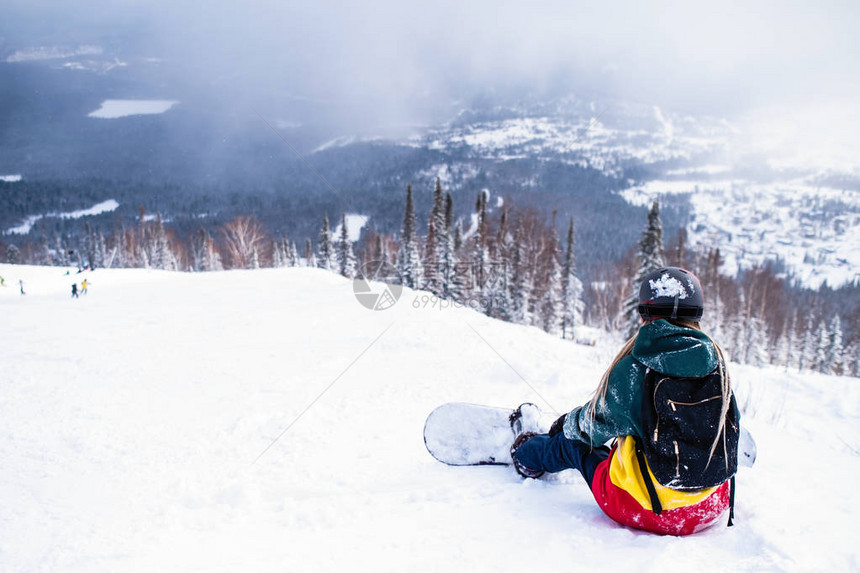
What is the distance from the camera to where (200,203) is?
174 meters

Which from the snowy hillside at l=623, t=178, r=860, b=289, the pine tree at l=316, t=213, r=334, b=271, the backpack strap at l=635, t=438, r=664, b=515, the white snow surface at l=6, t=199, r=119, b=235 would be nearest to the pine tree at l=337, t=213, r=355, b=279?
the pine tree at l=316, t=213, r=334, b=271

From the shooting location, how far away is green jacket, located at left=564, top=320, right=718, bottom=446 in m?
2.11

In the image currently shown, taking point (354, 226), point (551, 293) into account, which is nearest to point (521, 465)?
point (551, 293)

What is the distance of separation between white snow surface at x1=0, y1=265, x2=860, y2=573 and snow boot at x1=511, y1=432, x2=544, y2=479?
0.09 metres

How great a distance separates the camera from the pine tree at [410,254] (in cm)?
3531

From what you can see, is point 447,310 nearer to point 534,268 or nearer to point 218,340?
point 218,340

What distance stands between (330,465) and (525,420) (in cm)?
185

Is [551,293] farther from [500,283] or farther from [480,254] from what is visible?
[480,254]

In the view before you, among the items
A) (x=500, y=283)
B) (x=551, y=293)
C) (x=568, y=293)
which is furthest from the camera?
(x=568, y=293)

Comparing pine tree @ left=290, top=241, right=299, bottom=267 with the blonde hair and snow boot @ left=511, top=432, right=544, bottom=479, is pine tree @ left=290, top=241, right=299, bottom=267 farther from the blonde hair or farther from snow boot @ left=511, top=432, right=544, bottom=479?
the blonde hair

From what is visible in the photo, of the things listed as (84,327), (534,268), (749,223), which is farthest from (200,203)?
(749,223)

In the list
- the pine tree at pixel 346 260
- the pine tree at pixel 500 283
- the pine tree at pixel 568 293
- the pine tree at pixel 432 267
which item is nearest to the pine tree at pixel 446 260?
the pine tree at pixel 432 267

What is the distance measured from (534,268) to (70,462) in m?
37.2

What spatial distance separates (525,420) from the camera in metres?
3.55
